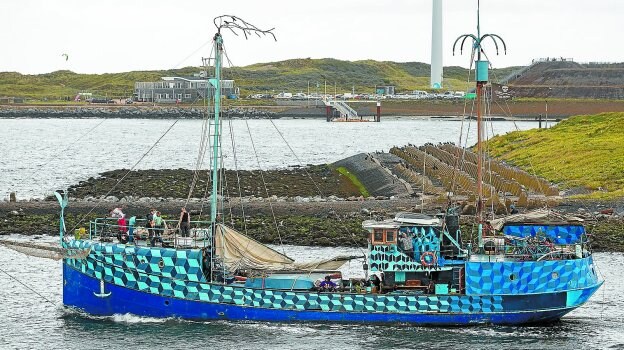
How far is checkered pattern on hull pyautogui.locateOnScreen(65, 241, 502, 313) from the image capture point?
40562mm

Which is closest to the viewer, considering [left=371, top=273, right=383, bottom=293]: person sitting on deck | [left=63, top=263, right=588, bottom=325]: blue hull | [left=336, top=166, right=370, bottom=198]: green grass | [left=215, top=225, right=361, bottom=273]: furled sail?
[left=63, top=263, right=588, bottom=325]: blue hull

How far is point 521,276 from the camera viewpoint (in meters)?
40.5

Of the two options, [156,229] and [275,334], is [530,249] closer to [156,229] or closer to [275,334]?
[275,334]

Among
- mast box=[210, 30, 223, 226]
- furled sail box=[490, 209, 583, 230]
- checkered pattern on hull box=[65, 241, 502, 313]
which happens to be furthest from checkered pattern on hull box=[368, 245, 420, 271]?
mast box=[210, 30, 223, 226]

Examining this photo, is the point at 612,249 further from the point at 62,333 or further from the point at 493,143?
the point at 493,143

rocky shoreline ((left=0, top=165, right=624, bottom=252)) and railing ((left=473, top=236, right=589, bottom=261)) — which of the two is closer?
railing ((left=473, top=236, right=589, bottom=261))

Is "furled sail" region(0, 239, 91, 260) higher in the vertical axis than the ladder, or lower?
higher

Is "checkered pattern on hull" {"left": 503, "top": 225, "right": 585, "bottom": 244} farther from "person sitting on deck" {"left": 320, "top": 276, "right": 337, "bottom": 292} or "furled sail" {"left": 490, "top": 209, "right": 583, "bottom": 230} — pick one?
"person sitting on deck" {"left": 320, "top": 276, "right": 337, "bottom": 292}

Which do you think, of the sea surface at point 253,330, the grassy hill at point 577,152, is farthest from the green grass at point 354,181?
the sea surface at point 253,330

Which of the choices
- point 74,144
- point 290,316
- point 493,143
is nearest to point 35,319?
point 290,316

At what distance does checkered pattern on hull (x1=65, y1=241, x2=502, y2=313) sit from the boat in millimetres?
33

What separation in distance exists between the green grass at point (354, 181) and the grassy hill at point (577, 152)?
11426 mm

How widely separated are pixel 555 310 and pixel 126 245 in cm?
1464

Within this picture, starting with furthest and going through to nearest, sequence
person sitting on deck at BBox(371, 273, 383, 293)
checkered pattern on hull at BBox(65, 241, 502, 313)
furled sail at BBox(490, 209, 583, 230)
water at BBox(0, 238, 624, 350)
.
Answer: furled sail at BBox(490, 209, 583, 230) < person sitting on deck at BBox(371, 273, 383, 293) < checkered pattern on hull at BBox(65, 241, 502, 313) < water at BBox(0, 238, 624, 350)
